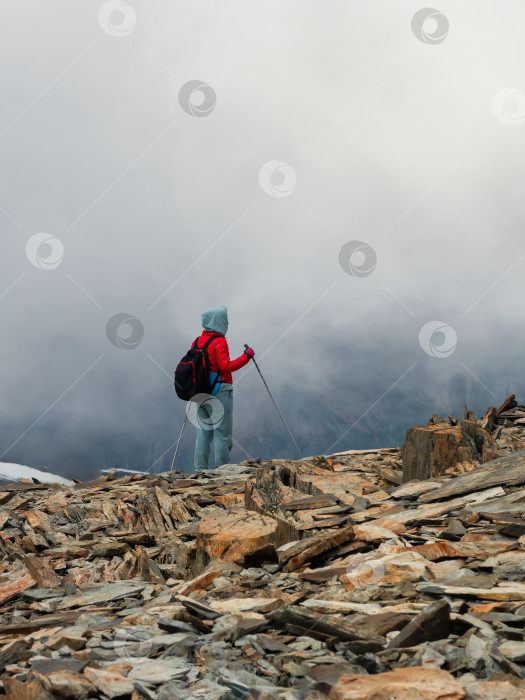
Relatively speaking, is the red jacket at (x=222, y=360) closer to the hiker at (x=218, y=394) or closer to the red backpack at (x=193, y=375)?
the hiker at (x=218, y=394)

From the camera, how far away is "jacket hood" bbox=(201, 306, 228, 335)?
16.6 meters

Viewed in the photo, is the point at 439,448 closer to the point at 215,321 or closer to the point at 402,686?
the point at 215,321

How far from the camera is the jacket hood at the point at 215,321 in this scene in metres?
16.6

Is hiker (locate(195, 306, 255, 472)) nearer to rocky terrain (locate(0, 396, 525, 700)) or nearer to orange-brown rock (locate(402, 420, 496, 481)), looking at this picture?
rocky terrain (locate(0, 396, 525, 700))

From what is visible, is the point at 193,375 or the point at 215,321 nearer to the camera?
the point at 193,375

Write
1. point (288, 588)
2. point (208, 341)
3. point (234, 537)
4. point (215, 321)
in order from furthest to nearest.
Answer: point (215, 321)
point (208, 341)
point (234, 537)
point (288, 588)

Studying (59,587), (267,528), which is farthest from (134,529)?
(267,528)

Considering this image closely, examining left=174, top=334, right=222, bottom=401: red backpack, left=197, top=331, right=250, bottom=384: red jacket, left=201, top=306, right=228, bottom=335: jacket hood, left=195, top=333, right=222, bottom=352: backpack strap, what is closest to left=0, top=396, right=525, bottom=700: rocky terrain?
left=174, top=334, right=222, bottom=401: red backpack

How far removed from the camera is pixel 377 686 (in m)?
3.21

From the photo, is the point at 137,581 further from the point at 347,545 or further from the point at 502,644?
the point at 502,644

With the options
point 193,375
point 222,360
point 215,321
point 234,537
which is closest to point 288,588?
point 234,537

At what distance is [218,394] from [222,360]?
3.40ft

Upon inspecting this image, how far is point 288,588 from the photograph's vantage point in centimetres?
579

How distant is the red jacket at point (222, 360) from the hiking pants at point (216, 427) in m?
0.46
